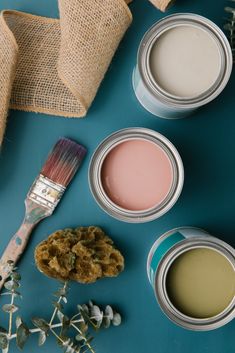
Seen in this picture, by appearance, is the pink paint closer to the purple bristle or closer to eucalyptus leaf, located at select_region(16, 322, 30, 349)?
the purple bristle

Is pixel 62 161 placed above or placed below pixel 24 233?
above

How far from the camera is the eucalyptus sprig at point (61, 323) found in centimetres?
79

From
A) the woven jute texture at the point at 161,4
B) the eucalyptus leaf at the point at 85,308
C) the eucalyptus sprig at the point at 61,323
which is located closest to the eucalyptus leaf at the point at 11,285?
the eucalyptus sprig at the point at 61,323

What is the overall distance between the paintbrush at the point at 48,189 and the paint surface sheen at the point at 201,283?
0.21 metres

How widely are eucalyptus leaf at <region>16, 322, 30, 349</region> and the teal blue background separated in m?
0.06

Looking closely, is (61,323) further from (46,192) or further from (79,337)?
(46,192)

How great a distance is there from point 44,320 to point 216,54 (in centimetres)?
47

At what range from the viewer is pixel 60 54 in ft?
2.68

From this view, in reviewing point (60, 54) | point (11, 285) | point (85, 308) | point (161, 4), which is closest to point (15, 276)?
point (11, 285)

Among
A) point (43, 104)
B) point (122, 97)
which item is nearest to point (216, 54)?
point (122, 97)

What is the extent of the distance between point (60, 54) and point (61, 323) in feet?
1.33

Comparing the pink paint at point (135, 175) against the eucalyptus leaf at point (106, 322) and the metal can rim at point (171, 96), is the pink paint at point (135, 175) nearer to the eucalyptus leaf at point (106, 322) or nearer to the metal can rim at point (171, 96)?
the metal can rim at point (171, 96)

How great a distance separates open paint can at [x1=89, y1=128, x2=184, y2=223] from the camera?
770mm

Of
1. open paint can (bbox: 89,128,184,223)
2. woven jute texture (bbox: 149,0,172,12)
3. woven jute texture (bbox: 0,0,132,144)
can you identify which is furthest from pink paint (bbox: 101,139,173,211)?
woven jute texture (bbox: 149,0,172,12)
